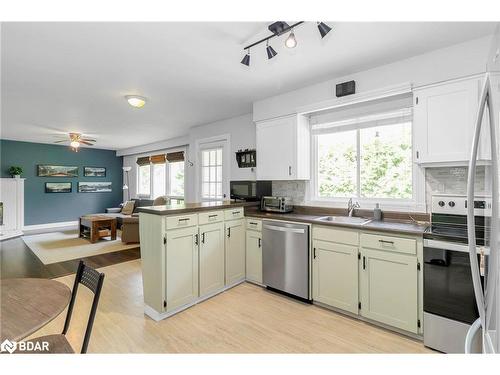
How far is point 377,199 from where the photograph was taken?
111 inches

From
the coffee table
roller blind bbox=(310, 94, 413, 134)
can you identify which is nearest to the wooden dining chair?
roller blind bbox=(310, 94, 413, 134)

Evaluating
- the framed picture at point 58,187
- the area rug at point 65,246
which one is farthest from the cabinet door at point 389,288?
the framed picture at point 58,187

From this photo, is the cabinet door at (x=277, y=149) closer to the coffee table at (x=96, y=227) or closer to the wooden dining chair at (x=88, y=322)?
the wooden dining chair at (x=88, y=322)

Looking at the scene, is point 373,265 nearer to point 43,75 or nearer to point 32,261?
point 43,75

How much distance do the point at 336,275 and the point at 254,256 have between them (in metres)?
1.06

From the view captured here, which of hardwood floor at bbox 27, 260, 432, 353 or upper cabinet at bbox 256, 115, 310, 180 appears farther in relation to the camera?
upper cabinet at bbox 256, 115, 310, 180

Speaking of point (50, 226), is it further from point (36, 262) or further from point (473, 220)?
point (473, 220)

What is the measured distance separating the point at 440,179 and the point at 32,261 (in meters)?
5.82

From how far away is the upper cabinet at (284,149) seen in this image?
3.15 m

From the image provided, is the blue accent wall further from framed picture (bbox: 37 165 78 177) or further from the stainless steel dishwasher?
the stainless steel dishwasher

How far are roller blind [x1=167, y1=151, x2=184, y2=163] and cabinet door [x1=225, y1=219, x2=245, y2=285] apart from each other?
3676 mm

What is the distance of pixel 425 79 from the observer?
229 centimetres

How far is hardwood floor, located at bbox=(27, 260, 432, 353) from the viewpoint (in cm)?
196

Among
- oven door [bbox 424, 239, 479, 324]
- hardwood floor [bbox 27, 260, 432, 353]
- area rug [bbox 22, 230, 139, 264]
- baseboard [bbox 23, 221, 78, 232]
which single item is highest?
oven door [bbox 424, 239, 479, 324]
